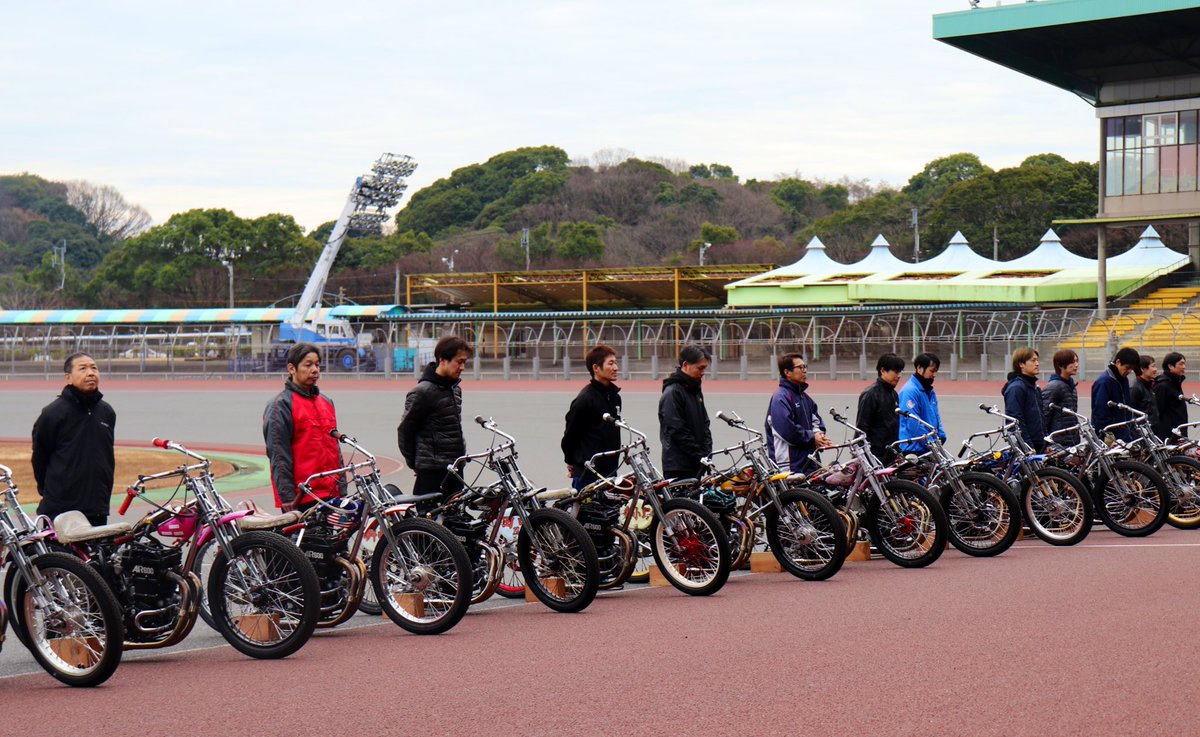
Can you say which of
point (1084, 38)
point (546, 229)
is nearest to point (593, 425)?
point (1084, 38)

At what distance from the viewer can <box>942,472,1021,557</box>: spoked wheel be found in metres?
10.9

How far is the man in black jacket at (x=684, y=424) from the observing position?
10.3m

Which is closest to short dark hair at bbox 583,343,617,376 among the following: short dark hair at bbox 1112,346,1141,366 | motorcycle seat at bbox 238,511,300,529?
motorcycle seat at bbox 238,511,300,529

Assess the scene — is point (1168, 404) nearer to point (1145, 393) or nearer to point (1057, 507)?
point (1145, 393)

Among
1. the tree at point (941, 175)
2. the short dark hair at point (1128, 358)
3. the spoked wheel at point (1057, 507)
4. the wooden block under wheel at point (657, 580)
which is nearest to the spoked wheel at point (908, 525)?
the spoked wheel at point (1057, 507)

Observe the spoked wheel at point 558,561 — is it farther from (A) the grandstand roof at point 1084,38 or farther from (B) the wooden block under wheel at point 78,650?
(A) the grandstand roof at point 1084,38

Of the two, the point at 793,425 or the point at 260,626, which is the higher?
the point at 793,425

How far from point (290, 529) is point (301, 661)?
3.02ft

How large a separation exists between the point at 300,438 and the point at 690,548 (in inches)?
105

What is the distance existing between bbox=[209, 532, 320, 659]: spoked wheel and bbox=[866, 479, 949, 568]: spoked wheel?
190 inches

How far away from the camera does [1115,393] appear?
1402 cm

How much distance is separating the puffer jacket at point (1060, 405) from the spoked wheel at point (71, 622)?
371 inches

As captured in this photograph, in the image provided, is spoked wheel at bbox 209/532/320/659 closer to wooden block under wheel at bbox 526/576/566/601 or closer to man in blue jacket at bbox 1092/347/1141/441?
wooden block under wheel at bbox 526/576/566/601

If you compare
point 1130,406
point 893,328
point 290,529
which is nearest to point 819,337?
point 893,328
